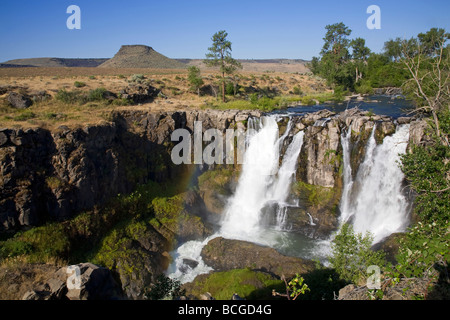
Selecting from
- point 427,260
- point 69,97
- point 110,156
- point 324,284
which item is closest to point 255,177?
point 110,156

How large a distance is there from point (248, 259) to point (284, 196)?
713 centimetres

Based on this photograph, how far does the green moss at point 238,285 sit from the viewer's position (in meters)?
12.8

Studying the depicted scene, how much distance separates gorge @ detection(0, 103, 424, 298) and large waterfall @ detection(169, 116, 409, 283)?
7 centimetres

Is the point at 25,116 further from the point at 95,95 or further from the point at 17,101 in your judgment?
the point at 95,95

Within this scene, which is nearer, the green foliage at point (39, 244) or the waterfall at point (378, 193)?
the green foliage at point (39, 244)

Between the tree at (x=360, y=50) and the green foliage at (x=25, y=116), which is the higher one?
the tree at (x=360, y=50)

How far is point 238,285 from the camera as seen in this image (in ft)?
43.8

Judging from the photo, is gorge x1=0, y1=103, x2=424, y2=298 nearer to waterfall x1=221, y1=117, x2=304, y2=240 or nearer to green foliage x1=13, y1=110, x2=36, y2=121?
waterfall x1=221, y1=117, x2=304, y2=240

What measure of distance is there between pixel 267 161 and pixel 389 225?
389 inches

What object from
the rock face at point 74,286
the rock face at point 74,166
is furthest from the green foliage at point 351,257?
the rock face at point 74,166

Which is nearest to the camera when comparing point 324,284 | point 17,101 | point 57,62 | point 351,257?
point 351,257

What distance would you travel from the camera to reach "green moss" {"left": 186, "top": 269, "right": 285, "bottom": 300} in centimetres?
1281

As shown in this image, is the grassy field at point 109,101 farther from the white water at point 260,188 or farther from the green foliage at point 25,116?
the white water at point 260,188

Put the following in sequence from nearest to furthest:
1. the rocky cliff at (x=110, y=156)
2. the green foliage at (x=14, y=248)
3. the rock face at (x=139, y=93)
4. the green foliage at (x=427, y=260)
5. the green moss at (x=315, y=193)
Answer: the green foliage at (x=427, y=260), the green foliage at (x=14, y=248), the rocky cliff at (x=110, y=156), the green moss at (x=315, y=193), the rock face at (x=139, y=93)
